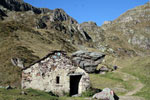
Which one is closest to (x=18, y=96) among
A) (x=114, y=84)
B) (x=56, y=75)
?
(x=56, y=75)

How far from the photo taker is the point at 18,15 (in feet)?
550

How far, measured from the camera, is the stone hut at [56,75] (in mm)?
20156

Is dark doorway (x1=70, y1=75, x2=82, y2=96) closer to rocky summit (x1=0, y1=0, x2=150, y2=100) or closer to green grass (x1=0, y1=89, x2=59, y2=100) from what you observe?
green grass (x1=0, y1=89, x2=59, y2=100)

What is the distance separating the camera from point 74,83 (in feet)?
69.2

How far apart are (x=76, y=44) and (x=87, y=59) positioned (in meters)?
95.2

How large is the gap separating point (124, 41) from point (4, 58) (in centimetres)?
14292

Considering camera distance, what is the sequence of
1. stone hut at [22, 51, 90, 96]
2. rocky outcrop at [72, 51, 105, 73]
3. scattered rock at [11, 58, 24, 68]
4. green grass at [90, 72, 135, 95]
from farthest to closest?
rocky outcrop at [72, 51, 105, 73], scattered rock at [11, 58, 24, 68], green grass at [90, 72, 135, 95], stone hut at [22, 51, 90, 96]

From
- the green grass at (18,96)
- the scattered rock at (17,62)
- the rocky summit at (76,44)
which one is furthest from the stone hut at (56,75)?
the scattered rock at (17,62)

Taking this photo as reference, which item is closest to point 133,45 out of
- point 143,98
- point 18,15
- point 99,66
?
point 18,15

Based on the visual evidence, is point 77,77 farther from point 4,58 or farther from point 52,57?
point 4,58

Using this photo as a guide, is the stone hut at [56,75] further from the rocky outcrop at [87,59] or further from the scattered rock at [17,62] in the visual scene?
the scattered rock at [17,62]

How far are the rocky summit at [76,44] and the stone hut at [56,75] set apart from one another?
354 inches

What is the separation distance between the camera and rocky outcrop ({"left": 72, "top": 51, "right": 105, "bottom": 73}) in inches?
1614

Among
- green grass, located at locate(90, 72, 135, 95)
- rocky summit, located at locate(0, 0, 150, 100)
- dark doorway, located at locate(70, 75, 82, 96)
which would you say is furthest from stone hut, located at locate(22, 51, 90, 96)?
rocky summit, located at locate(0, 0, 150, 100)
